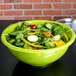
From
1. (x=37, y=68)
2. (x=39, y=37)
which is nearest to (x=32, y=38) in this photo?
(x=39, y=37)

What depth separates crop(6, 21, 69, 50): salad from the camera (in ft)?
2.83

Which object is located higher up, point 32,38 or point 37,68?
point 32,38

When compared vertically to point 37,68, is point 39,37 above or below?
above

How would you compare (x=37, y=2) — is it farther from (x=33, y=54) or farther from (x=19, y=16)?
(x=33, y=54)

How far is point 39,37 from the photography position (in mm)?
913

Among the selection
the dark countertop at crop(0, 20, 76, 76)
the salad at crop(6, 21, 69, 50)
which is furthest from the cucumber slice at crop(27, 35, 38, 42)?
the dark countertop at crop(0, 20, 76, 76)

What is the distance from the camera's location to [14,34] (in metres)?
0.95

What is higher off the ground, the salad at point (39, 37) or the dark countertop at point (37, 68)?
the salad at point (39, 37)

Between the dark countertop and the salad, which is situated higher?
the salad

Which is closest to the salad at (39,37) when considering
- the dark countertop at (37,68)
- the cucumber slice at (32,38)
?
the cucumber slice at (32,38)

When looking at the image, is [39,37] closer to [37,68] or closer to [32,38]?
[32,38]

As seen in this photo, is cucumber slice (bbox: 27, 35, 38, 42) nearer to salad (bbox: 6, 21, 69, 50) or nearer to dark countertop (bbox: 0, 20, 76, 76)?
salad (bbox: 6, 21, 69, 50)

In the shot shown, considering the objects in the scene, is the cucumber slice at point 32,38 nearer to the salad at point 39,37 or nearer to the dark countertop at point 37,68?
the salad at point 39,37

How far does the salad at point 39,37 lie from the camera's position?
33.9 inches
